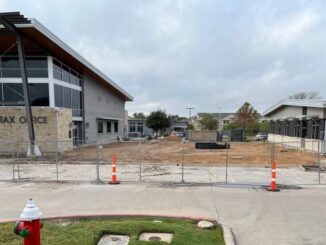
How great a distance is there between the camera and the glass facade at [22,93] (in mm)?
30422

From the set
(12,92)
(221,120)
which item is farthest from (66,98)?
(221,120)

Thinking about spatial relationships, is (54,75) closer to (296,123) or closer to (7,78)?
(7,78)

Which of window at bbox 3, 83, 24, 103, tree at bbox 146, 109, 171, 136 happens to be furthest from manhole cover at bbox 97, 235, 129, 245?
tree at bbox 146, 109, 171, 136

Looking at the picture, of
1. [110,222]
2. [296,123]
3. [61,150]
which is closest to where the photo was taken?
[110,222]

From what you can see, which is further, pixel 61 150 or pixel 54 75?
pixel 54 75

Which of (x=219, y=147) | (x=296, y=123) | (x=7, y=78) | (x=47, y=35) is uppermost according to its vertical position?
(x=47, y=35)

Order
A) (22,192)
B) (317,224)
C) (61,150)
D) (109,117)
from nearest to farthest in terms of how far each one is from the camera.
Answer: (317,224), (22,192), (61,150), (109,117)

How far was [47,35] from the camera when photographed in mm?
26766

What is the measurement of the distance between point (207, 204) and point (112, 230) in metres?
3.94

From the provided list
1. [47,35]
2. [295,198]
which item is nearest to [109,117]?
[47,35]

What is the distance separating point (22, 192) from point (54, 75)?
Result: 21.8 m

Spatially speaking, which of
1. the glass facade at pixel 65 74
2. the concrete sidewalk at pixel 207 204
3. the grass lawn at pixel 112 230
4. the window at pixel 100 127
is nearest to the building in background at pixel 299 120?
the concrete sidewalk at pixel 207 204

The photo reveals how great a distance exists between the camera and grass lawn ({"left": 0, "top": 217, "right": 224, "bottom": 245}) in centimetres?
597

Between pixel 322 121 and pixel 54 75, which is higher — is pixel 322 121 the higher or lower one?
the lower one
